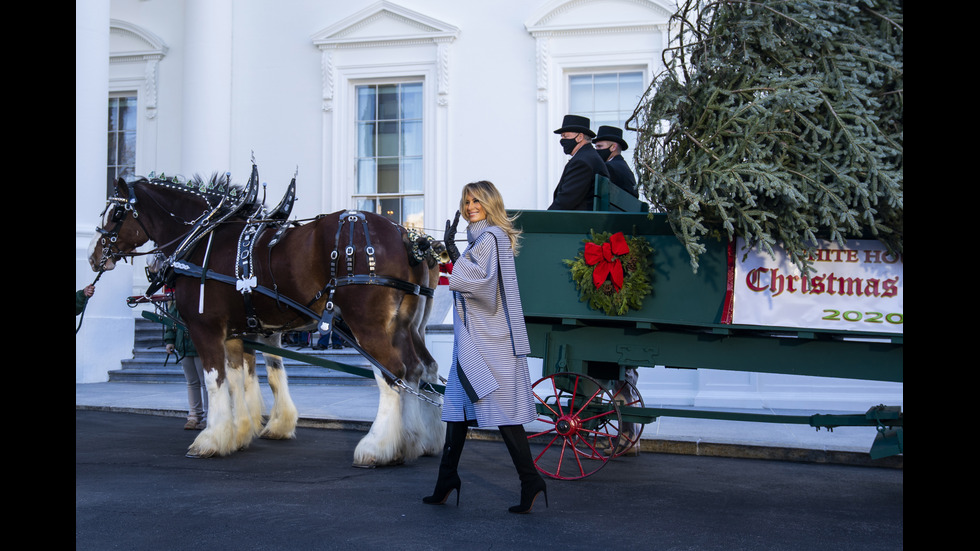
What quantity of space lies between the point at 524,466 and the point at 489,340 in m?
0.73

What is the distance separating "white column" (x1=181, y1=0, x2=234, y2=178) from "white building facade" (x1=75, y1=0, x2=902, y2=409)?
2 cm

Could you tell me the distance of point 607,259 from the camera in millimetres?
5680

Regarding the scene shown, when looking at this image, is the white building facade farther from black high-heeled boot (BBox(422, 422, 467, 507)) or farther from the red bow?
black high-heeled boot (BBox(422, 422, 467, 507))

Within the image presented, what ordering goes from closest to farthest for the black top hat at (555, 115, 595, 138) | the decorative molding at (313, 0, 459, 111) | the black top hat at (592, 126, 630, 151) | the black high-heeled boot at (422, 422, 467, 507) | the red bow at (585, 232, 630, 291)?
the black high-heeled boot at (422, 422, 467, 507) → the red bow at (585, 232, 630, 291) → the black top hat at (555, 115, 595, 138) → the black top hat at (592, 126, 630, 151) → the decorative molding at (313, 0, 459, 111)

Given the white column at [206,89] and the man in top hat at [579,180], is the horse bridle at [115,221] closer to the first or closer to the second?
the man in top hat at [579,180]

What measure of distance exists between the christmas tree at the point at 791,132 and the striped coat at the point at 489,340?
1.03m

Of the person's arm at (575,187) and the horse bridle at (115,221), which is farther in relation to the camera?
the horse bridle at (115,221)

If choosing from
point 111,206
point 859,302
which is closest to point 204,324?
point 111,206

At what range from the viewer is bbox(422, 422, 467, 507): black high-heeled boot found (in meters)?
4.99

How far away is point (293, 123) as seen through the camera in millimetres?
13117

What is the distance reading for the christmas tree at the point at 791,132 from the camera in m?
4.93

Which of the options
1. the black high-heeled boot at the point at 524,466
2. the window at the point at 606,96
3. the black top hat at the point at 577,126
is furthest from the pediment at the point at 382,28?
the black high-heeled boot at the point at 524,466

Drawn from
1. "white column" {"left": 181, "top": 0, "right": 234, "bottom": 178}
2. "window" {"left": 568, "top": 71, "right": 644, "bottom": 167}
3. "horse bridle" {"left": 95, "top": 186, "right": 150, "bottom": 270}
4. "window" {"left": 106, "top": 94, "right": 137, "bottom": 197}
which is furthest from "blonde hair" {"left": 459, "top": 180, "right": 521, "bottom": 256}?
"window" {"left": 106, "top": 94, "right": 137, "bottom": 197}

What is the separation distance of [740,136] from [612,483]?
8.08ft
